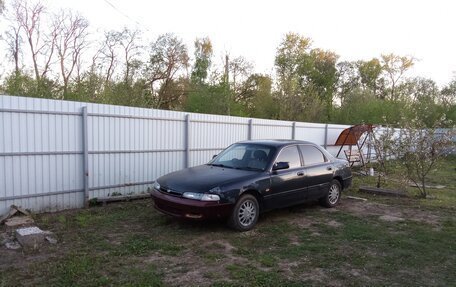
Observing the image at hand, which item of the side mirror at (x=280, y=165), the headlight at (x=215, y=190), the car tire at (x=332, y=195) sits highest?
the side mirror at (x=280, y=165)

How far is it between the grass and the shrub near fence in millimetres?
549

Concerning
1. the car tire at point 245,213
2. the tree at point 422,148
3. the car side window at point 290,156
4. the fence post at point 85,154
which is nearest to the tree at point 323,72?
the tree at point 422,148

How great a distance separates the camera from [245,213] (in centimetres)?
623

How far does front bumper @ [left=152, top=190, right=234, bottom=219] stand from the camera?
5.73 metres

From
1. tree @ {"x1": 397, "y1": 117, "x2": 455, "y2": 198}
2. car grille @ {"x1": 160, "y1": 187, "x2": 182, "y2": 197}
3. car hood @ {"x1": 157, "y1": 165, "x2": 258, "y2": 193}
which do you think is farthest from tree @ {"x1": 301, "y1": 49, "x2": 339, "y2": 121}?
car grille @ {"x1": 160, "y1": 187, "x2": 182, "y2": 197}

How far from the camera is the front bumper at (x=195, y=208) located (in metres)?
5.73

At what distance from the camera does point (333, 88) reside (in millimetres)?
41500

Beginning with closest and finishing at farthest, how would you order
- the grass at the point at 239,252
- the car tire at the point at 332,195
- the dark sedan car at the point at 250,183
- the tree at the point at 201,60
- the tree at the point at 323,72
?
1. the grass at the point at 239,252
2. the dark sedan car at the point at 250,183
3. the car tire at the point at 332,195
4. the tree at the point at 201,60
5. the tree at the point at 323,72

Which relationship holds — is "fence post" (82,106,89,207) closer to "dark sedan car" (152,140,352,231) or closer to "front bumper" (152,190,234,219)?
"dark sedan car" (152,140,352,231)

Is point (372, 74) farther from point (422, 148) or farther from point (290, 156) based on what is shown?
point (290, 156)

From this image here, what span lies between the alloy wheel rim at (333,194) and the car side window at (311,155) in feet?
2.41

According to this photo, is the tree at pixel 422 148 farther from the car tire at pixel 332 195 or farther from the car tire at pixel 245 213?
the car tire at pixel 245 213

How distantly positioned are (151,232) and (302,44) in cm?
3374

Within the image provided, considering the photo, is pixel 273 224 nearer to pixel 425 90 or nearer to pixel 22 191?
pixel 22 191
